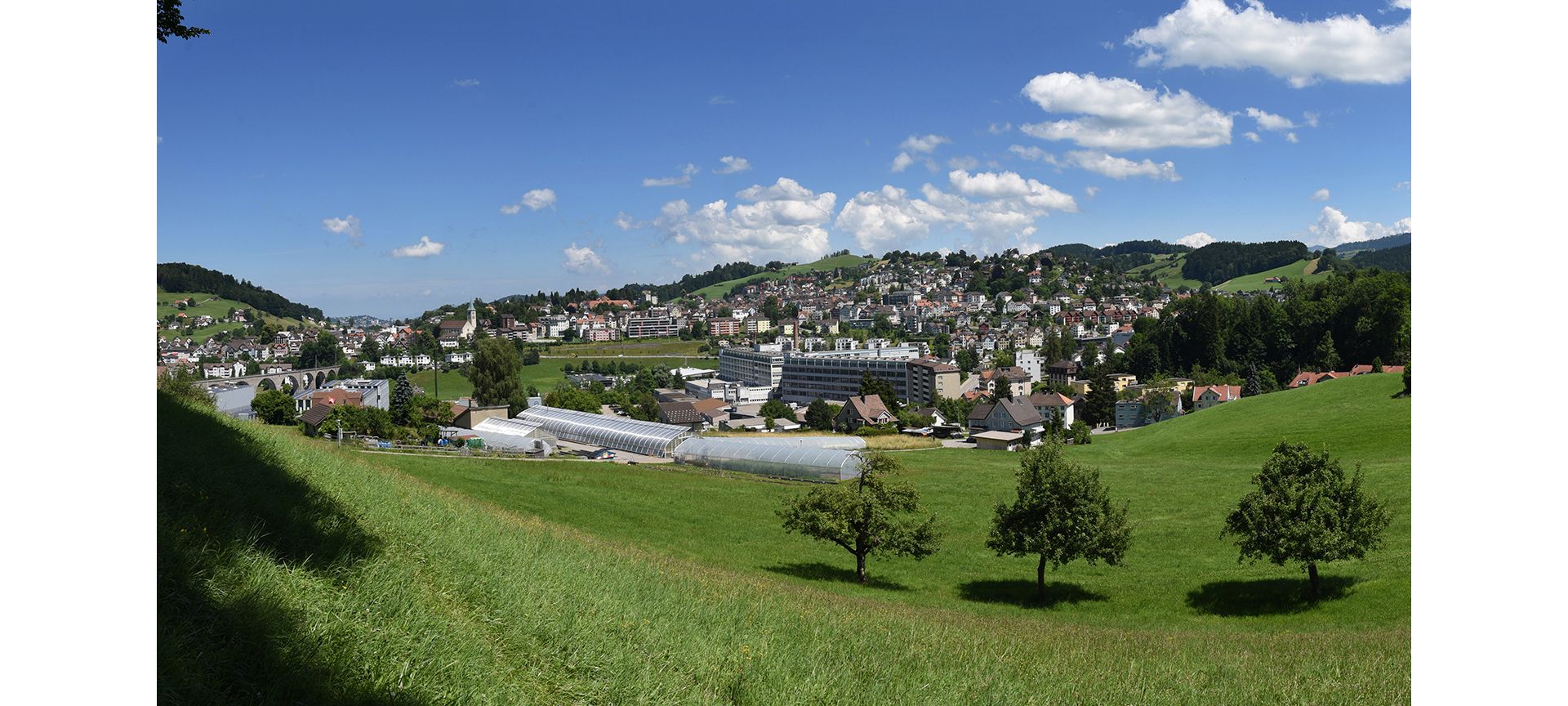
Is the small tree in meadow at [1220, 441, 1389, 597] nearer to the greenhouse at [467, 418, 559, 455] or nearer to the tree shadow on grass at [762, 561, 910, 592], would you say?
the tree shadow on grass at [762, 561, 910, 592]

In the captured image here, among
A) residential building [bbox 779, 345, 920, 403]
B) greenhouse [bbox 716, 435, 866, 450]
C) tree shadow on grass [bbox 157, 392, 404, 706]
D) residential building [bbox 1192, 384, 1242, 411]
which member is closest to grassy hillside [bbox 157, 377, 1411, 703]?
tree shadow on grass [bbox 157, 392, 404, 706]

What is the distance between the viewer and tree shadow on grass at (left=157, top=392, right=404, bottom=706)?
3.58m

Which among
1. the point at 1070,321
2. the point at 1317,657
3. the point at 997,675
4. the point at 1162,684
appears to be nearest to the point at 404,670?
the point at 997,675

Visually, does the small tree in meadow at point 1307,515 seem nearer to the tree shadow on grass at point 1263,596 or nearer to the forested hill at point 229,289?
the tree shadow on grass at point 1263,596

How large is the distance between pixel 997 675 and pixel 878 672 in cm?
92

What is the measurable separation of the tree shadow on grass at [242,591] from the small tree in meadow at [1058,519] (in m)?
14.2

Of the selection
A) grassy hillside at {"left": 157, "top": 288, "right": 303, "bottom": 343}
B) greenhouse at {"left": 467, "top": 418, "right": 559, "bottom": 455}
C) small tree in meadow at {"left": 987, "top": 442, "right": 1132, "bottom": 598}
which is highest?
grassy hillside at {"left": 157, "top": 288, "right": 303, "bottom": 343}

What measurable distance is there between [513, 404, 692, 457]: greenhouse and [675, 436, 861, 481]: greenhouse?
5.14ft

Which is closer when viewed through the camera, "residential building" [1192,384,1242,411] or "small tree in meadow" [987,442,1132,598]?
"small tree in meadow" [987,442,1132,598]

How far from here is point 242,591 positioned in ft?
14.2

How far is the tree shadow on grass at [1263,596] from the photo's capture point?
54.4 feet

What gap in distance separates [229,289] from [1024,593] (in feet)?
434

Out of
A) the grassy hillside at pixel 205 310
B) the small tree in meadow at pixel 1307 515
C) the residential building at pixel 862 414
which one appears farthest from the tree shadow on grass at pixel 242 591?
the grassy hillside at pixel 205 310

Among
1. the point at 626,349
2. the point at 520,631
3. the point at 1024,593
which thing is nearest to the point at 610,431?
the point at 1024,593
